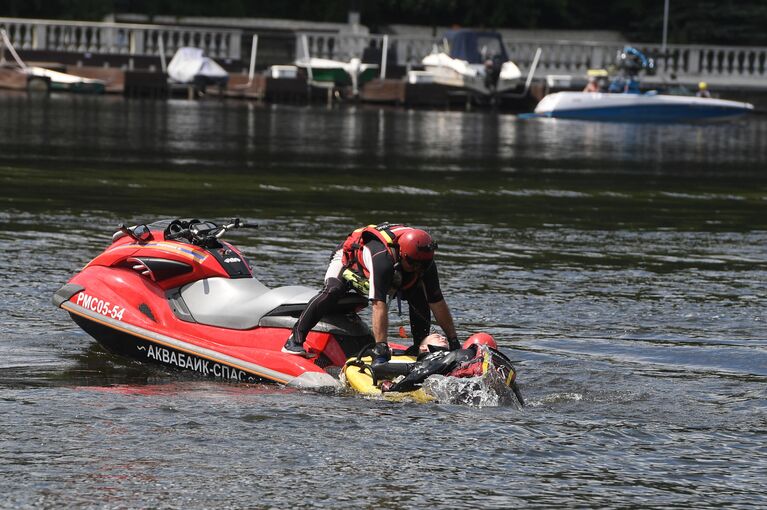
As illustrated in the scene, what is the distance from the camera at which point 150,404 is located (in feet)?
32.7

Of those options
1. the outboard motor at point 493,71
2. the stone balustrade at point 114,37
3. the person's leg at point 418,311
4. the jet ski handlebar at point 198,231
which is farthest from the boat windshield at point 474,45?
the person's leg at point 418,311

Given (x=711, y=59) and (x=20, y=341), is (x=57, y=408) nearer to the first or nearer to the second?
(x=20, y=341)

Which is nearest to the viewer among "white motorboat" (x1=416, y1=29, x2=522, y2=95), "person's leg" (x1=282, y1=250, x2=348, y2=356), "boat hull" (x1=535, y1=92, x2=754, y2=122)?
"person's leg" (x1=282, y1=250, x2=348, y2=356)

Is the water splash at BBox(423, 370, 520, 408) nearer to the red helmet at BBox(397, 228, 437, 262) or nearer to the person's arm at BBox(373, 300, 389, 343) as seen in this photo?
the person's arm at BBox(373, 300, 389, 343)

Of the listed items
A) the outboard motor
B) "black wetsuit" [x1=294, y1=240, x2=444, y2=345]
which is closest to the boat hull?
the outboard motor

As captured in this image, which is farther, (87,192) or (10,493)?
(87,192)

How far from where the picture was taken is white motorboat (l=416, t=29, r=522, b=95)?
2090 inches

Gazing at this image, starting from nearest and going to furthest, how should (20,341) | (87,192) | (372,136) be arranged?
(20,341) < (87,192) < (372,136)

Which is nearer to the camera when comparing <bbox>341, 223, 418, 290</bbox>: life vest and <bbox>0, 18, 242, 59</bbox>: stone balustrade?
<bbox>341, 223, 418, 290</bbox>: life vest

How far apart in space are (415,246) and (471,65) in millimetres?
43594

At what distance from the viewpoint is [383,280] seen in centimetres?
1012

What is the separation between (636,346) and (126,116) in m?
28.7

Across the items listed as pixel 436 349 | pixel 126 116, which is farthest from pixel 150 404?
pixel 126 116

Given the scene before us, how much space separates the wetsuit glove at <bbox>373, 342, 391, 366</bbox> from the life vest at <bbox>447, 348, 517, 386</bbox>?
1.40ft
